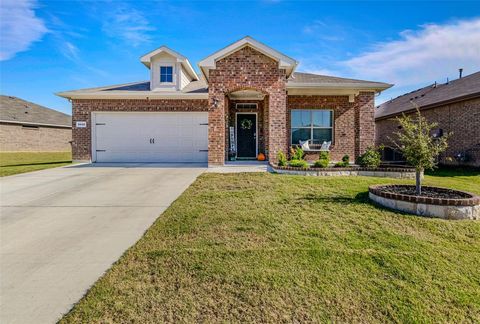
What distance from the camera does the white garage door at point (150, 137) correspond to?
1300cm

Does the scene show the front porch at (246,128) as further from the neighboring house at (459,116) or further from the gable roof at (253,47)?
the neighboring house at (459,116)

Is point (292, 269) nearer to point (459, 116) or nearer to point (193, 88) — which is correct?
point (193, 88)

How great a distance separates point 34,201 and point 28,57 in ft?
49.1

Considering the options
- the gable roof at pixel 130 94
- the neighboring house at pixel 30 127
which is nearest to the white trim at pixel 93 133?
the gable roof at pixel 130 94

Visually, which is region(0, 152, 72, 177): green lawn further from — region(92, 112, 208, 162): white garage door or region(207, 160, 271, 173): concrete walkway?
region(207, 160, 271, 173): concrete walkway

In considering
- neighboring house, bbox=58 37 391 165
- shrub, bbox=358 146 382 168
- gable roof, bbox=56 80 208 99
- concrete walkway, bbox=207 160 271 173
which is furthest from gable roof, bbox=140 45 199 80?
shrub, bbox=358 146 382 168

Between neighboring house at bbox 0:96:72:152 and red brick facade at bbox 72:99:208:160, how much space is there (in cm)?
1321

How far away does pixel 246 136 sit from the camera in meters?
13.1

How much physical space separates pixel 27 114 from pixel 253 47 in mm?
24046

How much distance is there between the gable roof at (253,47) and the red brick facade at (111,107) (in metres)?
3.29

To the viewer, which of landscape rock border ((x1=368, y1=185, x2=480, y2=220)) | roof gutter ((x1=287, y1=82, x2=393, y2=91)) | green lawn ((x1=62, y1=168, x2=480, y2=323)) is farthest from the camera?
roof gutter ((x1=287, y1=82, x2=393, y2=91))

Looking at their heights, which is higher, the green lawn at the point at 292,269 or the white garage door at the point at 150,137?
the white garage door at the point at 150,137

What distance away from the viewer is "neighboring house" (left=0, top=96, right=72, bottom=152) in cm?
2152

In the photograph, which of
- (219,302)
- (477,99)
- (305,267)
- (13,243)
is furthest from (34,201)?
(477,99)
